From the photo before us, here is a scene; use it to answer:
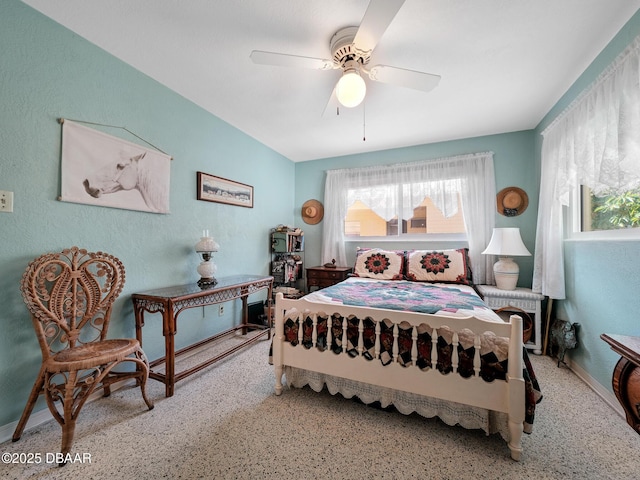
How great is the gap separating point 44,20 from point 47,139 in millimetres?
700

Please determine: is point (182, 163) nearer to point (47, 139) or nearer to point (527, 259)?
point (47, 139)

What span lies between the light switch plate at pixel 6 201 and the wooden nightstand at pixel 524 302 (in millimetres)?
3730

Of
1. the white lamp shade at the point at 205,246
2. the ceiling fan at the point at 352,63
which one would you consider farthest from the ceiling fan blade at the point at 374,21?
the white lamp shade at the point at 205,246

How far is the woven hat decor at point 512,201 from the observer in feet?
9.86

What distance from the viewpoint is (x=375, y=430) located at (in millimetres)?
1463

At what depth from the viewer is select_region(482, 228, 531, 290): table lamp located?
2652 mm

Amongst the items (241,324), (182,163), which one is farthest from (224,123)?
(241,324)

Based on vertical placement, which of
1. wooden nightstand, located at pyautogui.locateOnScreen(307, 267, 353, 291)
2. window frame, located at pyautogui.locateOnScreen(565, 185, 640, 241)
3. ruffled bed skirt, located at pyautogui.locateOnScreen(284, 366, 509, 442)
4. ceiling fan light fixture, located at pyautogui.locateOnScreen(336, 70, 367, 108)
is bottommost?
ruffled bed skirt, located at pyautogui.locateOnScreen(284, 366, 509, 442)

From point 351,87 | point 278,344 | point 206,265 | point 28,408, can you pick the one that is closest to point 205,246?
point 206,265

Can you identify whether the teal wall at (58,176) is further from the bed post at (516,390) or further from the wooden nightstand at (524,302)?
the wooden nightstand at (524,302)

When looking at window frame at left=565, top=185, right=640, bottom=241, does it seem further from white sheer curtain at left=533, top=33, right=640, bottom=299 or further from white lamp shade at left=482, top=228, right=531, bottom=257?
white lamp shade at left=482, top=228, right=531, bottom=257

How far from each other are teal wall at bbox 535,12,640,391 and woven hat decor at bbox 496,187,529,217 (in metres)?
0.80

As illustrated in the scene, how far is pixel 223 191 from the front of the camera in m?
2.80

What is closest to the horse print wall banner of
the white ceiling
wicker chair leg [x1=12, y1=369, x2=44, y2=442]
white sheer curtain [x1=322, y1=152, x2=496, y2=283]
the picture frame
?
the picture frame
